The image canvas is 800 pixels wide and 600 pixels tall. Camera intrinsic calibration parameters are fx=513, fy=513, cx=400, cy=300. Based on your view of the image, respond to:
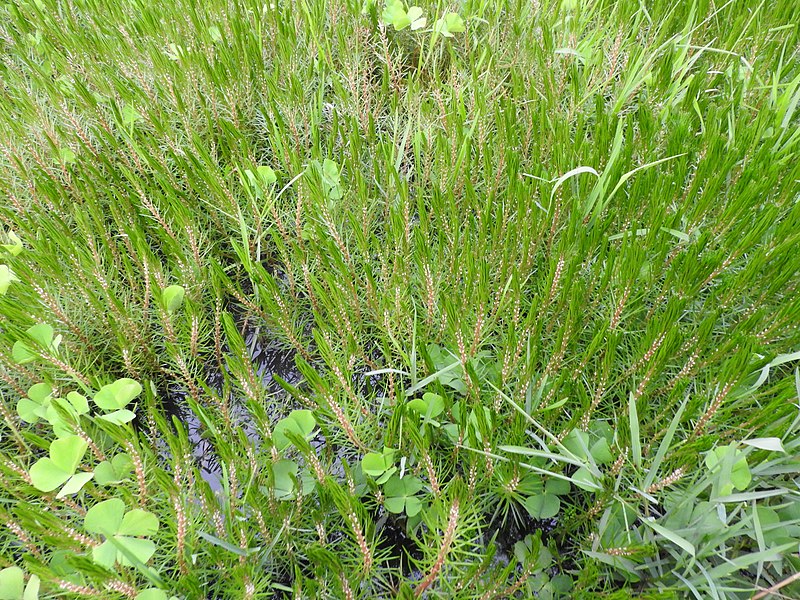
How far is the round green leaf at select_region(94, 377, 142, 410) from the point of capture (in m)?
1.18

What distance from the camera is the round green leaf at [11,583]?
36.2 inches

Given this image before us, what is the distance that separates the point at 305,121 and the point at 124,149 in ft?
2.06

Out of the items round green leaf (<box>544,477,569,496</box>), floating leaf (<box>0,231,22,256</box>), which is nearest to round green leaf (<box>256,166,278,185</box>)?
floating leaf (<box>0,231,22,256</box>)

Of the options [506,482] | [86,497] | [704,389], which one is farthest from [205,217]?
[704,389]

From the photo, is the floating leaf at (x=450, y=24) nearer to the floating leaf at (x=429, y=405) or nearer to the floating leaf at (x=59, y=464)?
the floating leaf at (x=429, y=405)

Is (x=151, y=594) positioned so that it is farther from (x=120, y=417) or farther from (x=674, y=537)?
(x=674, y=537)

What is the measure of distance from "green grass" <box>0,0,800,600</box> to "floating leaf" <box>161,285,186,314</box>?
0.03m

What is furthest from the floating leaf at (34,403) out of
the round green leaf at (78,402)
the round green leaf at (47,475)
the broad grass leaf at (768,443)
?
the broad grass leaf at (768,443)

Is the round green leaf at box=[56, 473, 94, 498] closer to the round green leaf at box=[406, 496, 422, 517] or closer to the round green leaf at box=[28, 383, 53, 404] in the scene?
the round green leaf at box=[28, 383, 53, 404]

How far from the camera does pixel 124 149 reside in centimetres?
176

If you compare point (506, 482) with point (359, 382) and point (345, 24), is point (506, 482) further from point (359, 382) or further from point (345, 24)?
Result: point (345, 24)

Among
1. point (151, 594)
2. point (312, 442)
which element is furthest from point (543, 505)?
point (151, 594)

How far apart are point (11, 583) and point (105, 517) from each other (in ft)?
0.59

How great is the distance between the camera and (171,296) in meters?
1.33
